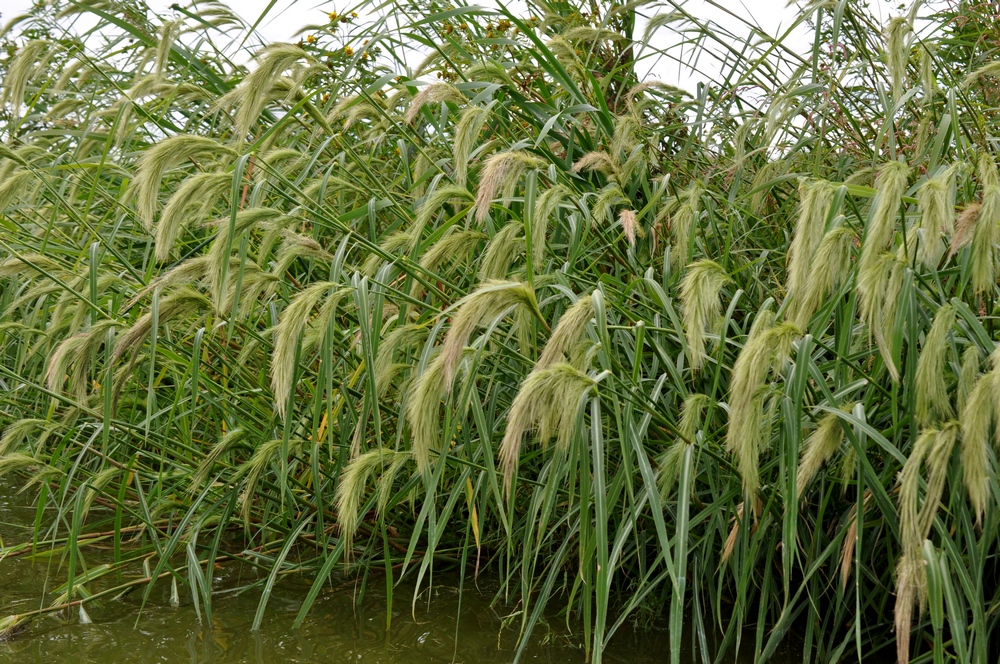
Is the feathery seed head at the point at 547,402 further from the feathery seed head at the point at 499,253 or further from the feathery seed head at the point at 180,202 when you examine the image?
the feathery seed head at the point at 180,202

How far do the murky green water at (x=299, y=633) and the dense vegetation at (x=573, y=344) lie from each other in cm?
6

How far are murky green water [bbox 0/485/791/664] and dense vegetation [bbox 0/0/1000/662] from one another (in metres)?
0.06

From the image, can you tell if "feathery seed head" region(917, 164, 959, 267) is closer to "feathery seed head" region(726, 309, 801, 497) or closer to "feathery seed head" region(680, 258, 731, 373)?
"feathery seed head" region(726, 309, 801, 497)

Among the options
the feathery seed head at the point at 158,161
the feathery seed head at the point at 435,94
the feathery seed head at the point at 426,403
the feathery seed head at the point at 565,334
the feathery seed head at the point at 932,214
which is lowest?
the feathery seed head at the point at 426,403

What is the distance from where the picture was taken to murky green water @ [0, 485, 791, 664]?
1912mm

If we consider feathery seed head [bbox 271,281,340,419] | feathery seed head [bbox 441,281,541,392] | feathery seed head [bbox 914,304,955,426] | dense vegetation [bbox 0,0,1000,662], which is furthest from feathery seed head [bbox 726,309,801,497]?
feathery seed head [bbox 271,281,340,419]

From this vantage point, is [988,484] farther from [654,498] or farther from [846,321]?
[654,498]

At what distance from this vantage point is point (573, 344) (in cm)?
136

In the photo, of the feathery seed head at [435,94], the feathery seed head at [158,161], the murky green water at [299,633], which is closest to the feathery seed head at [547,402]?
the murky green water at [299,633]

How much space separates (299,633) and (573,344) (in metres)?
1.04

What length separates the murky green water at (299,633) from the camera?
1.91 meters

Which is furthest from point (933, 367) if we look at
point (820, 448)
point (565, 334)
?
point (565, 334)

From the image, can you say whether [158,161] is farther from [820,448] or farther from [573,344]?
[820,448]

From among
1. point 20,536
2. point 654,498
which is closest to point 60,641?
point 20,536
